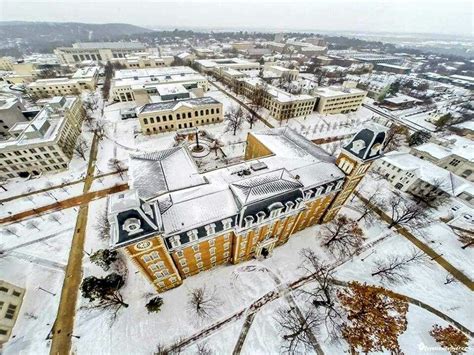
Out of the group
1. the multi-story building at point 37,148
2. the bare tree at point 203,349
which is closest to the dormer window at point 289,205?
the bare tree at point 203,349

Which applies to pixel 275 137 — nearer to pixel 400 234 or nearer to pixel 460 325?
pixel 400 234

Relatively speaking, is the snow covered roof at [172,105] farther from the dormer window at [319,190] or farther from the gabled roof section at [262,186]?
the dormer window at [319,190]

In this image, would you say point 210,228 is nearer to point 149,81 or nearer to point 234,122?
point 234,122

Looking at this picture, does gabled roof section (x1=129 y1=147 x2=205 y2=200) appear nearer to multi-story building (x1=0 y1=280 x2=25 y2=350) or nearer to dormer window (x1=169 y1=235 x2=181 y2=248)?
dormer window (x1=169 y1=235 x2=181 y2=248)

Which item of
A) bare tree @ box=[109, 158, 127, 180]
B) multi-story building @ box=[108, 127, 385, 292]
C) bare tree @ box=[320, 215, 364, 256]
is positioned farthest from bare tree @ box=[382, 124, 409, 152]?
bare tree @ box=[109, 158, 127, 180]

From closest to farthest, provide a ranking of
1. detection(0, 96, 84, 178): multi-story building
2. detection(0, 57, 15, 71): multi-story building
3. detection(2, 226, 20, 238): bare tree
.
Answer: detection(2, 226, 20, 238): bare tree, detection(0, 96, 84, 178): multi-story building, detection(0, 57, 15, 71): multi-story building

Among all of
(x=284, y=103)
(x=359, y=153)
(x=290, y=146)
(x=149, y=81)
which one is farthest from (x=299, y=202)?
(x=149, y=81)

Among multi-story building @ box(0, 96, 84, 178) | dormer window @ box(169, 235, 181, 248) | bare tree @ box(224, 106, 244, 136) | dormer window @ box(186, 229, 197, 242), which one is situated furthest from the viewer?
bare tree @ box(224, 106, 244, 136)
